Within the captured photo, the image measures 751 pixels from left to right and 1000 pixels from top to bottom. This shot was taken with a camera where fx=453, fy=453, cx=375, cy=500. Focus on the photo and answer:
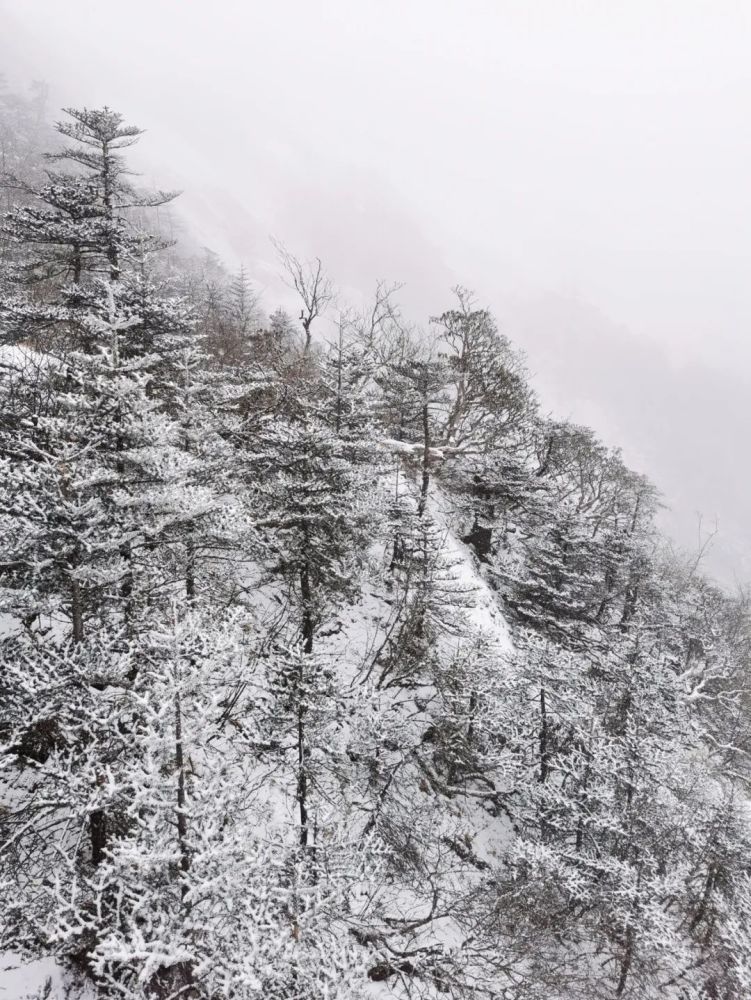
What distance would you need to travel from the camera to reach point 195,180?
119562 millimetres

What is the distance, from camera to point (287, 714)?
9.38 metres

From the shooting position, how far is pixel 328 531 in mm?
12422

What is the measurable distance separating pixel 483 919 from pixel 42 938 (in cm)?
1006

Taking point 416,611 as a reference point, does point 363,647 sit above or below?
below

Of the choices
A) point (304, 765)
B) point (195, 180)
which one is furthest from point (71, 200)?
point (195, 180)

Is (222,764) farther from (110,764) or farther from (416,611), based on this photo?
(416,611)

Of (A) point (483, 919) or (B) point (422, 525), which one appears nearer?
(A) point (483, 919)

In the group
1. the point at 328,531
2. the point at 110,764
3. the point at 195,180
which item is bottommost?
the point at 110,764

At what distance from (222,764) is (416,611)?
10.3m

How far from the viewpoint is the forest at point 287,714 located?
241 inches

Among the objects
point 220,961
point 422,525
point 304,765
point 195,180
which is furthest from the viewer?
point 195,180

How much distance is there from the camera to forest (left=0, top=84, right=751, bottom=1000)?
613 centimetres

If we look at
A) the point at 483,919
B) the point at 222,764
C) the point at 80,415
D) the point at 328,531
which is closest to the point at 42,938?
the point at 222,764

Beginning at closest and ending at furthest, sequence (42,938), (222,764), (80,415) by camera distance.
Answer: (222,764), (42,938), (80,415)
